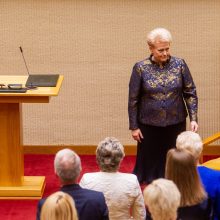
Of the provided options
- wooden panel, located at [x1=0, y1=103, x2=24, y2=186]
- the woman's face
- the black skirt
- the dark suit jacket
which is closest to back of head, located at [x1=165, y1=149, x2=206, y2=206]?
the dark suit jacket

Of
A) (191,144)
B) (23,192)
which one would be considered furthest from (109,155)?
(23,192)

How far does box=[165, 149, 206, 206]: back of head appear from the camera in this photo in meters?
3.54

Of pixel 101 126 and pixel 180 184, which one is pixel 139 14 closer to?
pixel 101 126

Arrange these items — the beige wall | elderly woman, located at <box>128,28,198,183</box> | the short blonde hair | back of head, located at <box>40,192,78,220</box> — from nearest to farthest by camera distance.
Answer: back of head, located at <box>40,192,78,220</box> < the short blonde hair < elderly woman, located at <box>128,28,198,183</box> < the beige wall

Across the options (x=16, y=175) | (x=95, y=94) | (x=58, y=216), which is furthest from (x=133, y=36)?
(x=58, y=216)

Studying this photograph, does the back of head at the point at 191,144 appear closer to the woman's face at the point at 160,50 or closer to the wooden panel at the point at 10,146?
the woman's face at the point at 160,50

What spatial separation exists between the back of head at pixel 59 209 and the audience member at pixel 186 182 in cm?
72

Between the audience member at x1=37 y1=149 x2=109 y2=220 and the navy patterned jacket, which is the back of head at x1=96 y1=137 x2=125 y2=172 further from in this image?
the navy patterned jacket

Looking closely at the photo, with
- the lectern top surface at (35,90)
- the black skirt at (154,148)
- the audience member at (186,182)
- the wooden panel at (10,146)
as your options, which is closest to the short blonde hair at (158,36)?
the black skirt at (154,148)

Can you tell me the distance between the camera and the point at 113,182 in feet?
12.8

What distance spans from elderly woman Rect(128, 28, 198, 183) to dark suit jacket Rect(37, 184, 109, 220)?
78.5 inches

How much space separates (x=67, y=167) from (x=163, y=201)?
67 centimetres

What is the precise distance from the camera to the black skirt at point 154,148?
5.59 m

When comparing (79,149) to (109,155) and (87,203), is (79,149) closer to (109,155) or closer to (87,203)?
(109,155)
